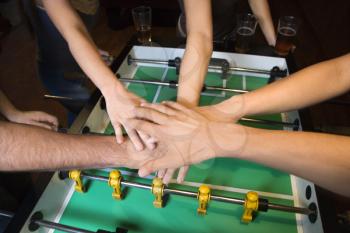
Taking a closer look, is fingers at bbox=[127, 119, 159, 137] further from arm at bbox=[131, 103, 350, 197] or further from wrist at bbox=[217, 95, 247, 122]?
wrist at bbox=[217, 95, 247, 122]

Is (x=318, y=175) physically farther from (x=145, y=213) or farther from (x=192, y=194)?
(x=145, y=213)

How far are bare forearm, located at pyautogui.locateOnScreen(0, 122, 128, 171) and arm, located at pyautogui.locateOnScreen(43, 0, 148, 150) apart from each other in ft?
0.21

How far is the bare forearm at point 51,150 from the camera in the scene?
77 centimetres

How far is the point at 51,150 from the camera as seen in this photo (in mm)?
809

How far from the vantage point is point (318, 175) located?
715 mm

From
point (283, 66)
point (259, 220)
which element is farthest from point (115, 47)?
point (259, 220)

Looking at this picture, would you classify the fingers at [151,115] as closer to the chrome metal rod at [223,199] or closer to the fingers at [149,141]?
the fingers at [149,141]

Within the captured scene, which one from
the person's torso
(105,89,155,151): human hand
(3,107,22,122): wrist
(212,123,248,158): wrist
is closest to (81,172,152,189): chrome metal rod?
(105,89,155,151): human hand

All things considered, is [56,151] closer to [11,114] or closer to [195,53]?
[11,114]

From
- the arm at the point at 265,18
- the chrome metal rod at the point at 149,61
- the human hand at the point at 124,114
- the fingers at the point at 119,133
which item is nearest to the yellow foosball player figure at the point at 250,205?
the human hand at the point at 124,114

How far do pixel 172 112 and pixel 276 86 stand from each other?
0.37m

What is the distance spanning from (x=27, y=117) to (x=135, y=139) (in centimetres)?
58

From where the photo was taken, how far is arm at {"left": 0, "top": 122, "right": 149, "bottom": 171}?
766 mm

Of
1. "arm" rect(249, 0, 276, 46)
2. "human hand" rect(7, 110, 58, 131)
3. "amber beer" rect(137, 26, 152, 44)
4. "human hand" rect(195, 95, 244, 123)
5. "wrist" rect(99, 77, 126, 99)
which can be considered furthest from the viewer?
"arm" rect(249, 0, 276, 46)
